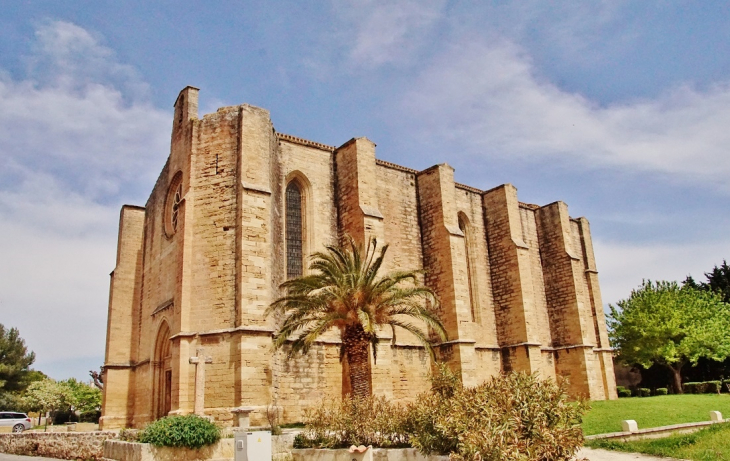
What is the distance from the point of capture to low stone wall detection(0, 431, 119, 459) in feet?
45.7

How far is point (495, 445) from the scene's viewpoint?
7402mm

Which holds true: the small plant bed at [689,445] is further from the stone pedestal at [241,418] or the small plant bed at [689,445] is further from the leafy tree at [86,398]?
the leafy tree at [86,398]

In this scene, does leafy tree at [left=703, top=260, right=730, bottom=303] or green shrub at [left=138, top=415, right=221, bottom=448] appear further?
leafy tree at [left=703, top=260, right=730, bottom=303]

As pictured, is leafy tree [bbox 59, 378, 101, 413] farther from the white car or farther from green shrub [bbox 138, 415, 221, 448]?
green shrub [bbox 138, 415, 221, 448]

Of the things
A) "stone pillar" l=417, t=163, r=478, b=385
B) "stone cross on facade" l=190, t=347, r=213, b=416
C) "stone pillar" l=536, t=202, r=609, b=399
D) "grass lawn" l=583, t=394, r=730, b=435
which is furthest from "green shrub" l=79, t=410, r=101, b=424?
"grass lawn" l=583, t=394, r=730, b=435

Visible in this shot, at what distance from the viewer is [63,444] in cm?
1441

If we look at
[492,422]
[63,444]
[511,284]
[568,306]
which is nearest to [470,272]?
[511,284]

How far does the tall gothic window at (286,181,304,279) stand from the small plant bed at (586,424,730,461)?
35.0 feet

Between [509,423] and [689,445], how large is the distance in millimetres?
5491

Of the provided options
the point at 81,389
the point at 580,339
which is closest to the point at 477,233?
the point at 580,339

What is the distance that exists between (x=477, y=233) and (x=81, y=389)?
3439cm

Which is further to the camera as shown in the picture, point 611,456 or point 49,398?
point 49,398

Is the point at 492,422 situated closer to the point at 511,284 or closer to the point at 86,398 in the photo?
the point at 511,284

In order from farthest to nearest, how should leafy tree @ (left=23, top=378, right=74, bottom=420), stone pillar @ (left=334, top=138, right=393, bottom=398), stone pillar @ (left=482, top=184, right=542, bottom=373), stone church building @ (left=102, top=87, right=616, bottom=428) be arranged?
leafy tree @ (left=23, top=378, right=74, bottom=420) → stone pillar @ (left=482, top=184, right=542, bottom=373) → stone pillar @ (left=334, top=138, right=393, bottom=398) → stone church building @ (left=102, top=87, right=616, bottom=428)
